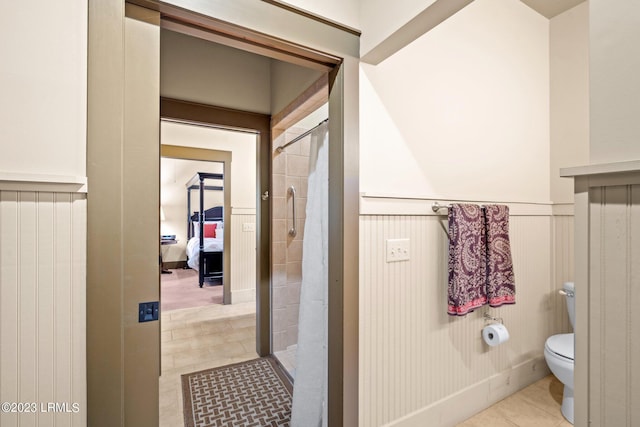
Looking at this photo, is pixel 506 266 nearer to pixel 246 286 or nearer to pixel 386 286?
pixel 386 286

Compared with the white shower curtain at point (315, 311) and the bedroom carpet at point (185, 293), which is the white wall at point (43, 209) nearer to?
the white shower curtain at point (315, 311)

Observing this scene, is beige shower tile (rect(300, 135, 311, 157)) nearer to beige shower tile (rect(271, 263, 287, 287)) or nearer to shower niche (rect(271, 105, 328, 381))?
shower niche (rect(271, 105, 328, 381))

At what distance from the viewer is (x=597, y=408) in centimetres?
73

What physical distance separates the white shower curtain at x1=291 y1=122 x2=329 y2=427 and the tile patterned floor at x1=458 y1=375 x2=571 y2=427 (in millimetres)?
917

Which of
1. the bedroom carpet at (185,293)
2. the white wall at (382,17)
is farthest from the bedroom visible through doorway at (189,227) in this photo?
the white wall at (382,17)

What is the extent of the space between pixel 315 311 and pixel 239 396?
93 centimetres

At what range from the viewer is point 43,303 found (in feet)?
2.74

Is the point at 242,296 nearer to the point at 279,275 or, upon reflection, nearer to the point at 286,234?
the point at 279,275

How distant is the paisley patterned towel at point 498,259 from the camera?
1719mm

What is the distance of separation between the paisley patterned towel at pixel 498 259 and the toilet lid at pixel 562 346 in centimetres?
41

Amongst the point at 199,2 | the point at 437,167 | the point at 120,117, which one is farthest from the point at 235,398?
the point at 199,2

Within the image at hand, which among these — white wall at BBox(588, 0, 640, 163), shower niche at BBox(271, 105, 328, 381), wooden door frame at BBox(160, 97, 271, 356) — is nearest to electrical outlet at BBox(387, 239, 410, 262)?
white wall at BBox(588, 0, 640, 163)

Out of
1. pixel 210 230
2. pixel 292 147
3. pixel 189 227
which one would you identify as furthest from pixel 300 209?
pixel 189 227

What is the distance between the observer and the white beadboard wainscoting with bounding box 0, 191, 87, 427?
0.80m
